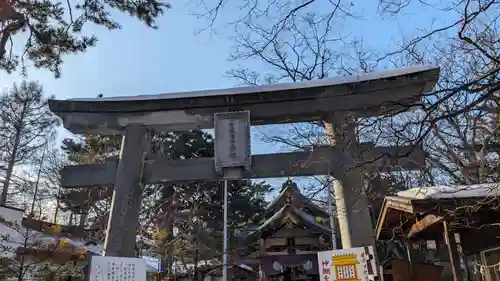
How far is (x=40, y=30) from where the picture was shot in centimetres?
620

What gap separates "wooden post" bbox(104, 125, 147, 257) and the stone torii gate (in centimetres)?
2

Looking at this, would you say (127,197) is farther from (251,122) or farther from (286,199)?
(286,199)

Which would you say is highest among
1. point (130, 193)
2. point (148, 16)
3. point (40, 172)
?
point (40, 172)

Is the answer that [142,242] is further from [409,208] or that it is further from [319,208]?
[409,208]

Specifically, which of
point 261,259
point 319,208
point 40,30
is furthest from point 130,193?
point 319,208

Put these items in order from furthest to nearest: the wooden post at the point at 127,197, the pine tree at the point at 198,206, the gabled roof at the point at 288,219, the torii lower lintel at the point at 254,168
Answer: the pine tree at the point at 198,206 < the gabled roof at the point at 288,219 < the torii lower lintel at the point at 254,168 < the wooden post at the point at 127,197

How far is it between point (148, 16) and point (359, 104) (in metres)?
4.22

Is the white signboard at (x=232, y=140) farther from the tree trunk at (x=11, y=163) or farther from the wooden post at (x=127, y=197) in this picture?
the tree trunk at (x=11, y=163)

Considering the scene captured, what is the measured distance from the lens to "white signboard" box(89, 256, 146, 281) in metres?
6.73

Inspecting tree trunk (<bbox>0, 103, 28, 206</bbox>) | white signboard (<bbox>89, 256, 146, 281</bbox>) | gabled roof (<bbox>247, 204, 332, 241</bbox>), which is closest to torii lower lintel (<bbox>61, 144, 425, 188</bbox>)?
white signboard (<bbox>89, 256, 146, 281</bbox>)

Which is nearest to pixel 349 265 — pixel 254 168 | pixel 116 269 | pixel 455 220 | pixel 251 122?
pixel 455 220

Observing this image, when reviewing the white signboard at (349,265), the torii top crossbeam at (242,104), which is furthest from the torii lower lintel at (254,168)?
the white signboard at (349,265)

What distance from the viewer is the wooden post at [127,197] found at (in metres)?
7.46

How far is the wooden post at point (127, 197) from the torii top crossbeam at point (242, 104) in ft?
1.40
